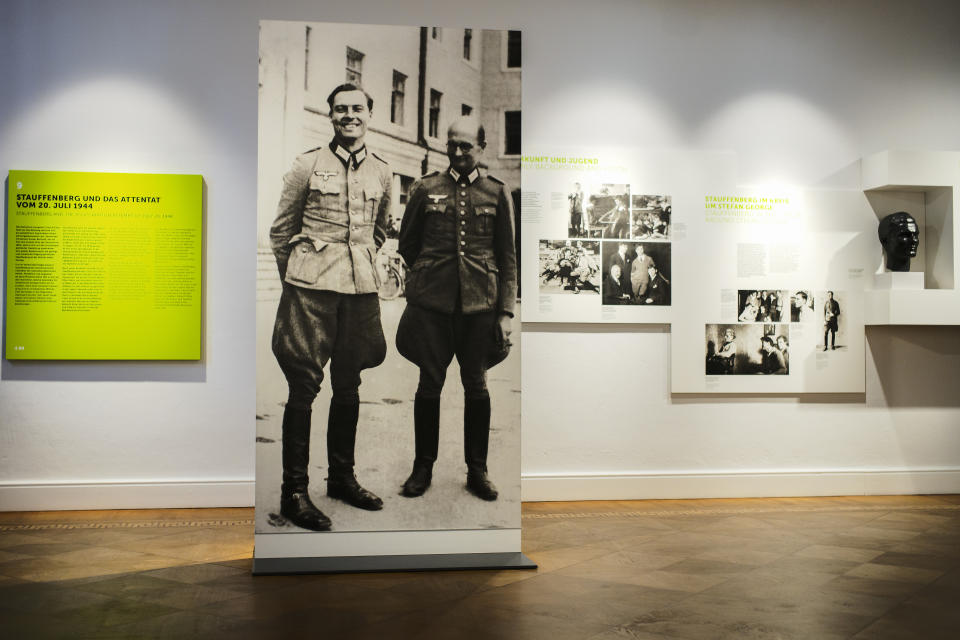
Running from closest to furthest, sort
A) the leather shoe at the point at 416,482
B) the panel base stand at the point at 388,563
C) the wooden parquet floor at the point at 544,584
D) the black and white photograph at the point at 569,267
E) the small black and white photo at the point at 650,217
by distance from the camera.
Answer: the wooden parquet floor at the point at 544,584 → the panel base stand at the point at 388,563 → the leather shoe at the point at 416,482 → the black and white photograph at the point at 569,267 → the small black and white photo at the point at 650,217

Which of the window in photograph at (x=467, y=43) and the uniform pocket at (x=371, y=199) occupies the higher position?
the window in photograph at (x=467, y=43)

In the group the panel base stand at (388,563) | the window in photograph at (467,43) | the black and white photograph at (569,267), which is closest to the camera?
the panel base stand at (388,563)

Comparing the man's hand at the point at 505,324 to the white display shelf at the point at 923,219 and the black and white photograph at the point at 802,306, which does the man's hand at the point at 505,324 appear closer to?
the black and white photograph at the point at 802,306

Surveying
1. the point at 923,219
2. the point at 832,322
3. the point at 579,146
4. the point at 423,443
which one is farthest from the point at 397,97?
the point at 923,219

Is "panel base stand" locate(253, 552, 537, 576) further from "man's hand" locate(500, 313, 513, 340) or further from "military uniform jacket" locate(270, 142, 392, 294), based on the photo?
"military uniform jacket" locate(270, 142, 392, 294)

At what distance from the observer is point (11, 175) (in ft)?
22.1

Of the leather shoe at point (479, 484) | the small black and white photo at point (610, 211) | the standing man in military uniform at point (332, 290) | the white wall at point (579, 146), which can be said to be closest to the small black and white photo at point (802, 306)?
the white wall at point (579, 146)

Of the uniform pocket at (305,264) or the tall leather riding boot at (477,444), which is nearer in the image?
the uniform pocket at (305,264)

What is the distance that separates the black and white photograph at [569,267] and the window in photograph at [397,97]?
255cm

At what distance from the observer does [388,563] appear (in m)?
4.90

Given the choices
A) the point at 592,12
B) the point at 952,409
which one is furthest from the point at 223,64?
the point at 952,409

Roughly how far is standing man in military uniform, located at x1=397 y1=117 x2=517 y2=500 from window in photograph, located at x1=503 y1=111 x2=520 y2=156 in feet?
0.47

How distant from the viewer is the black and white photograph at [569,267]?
287 inches

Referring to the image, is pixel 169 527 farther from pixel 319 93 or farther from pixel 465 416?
pixel 319 93
